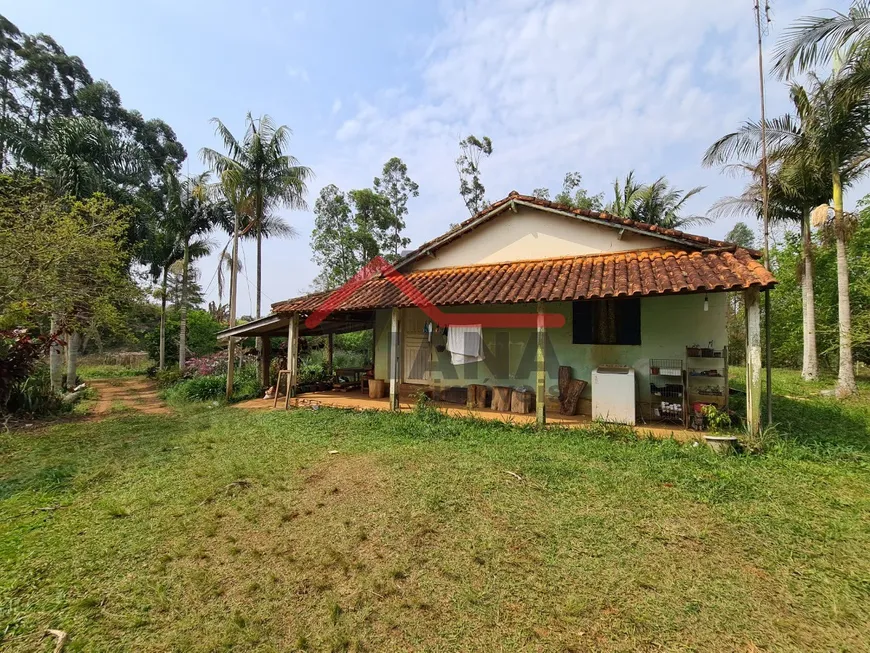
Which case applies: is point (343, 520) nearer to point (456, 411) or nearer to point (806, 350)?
point (456, 411)

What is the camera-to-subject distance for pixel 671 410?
7406mm

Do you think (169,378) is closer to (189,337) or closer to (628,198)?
(189,337)

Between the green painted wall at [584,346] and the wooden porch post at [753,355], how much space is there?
5.41 ft

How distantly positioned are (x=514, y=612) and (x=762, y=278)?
20.1 ft

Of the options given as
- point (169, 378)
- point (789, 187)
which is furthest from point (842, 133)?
point (169, 378)

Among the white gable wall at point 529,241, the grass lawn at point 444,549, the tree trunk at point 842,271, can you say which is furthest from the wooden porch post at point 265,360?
the tree trunk at point 842,271

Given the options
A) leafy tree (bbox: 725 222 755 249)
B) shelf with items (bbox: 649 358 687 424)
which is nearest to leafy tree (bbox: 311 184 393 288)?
shelf with items (bbox: 649 358 687 424)

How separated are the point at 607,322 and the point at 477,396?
3533mm

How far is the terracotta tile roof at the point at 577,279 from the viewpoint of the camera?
6160 millimetres

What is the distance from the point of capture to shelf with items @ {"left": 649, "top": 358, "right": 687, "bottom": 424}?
7.35m

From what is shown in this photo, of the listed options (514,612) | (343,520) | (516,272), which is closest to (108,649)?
(343,520)

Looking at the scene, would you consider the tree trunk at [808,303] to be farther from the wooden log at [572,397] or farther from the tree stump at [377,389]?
the tree stump at [377,389]

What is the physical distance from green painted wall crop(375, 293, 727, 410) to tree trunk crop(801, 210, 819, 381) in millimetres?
9049

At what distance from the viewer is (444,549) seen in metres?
3.44
